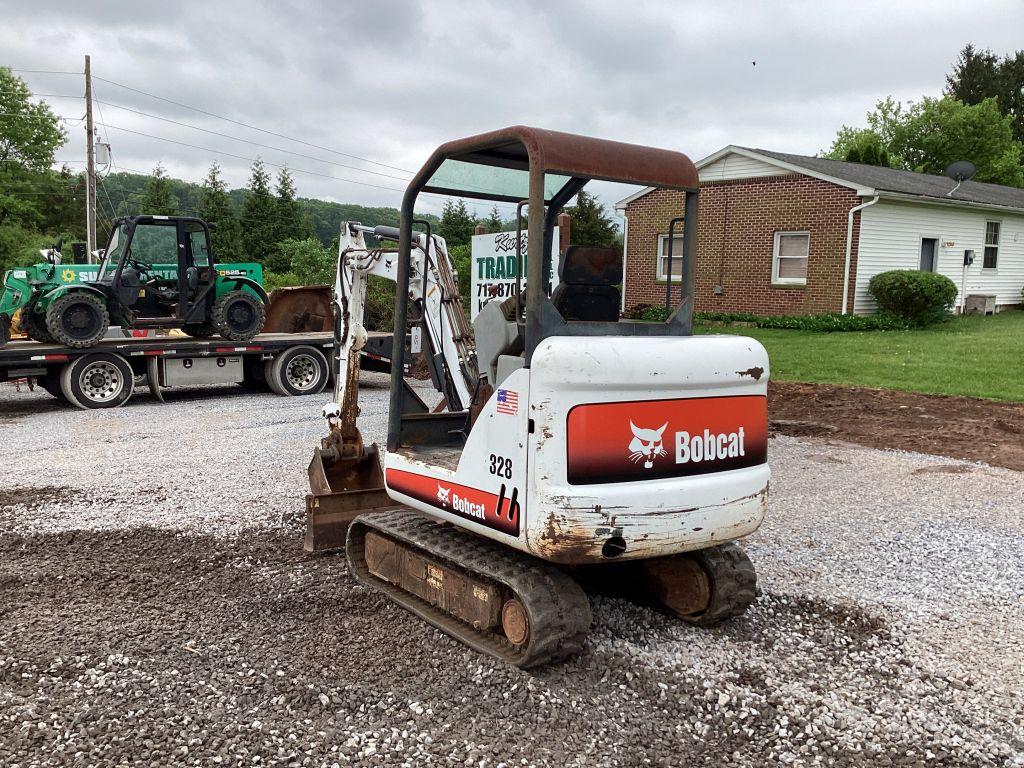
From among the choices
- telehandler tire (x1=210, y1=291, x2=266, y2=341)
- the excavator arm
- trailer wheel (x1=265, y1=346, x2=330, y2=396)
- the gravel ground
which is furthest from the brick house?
the excavator arm

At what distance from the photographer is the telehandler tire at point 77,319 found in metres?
12.2

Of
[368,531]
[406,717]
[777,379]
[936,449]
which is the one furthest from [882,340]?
[406,717]

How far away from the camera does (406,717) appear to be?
12.1ft

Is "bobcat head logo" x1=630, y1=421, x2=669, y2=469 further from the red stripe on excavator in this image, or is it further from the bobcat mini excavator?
the red stripe on excavator

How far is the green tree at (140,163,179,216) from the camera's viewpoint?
145 feet

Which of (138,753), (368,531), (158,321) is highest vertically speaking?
(158,321)

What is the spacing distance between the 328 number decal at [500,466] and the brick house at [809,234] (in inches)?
702

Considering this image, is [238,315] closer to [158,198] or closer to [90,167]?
[90,167]

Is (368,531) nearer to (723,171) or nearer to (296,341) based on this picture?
(296,341)

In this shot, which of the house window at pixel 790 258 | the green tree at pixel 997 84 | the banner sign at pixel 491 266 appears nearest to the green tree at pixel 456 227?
the house window at pixel 790 258

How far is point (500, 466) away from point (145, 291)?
36.9 ft

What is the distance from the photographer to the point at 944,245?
22703 millimetres

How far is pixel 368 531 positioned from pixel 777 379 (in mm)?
9612

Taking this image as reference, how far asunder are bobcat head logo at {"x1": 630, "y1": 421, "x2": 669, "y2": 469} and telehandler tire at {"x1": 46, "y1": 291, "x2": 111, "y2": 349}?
35.7ft
